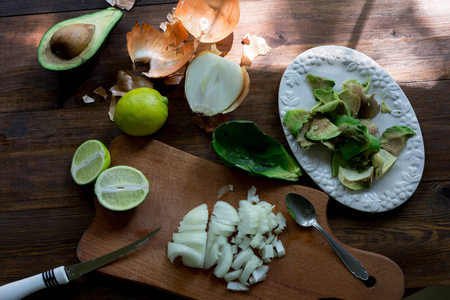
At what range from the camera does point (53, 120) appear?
1.43m

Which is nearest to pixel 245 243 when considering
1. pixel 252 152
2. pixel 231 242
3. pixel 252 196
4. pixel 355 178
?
pixel 231 242

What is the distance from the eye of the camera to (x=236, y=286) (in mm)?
1276

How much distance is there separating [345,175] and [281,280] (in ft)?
1.45

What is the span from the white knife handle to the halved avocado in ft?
2.40

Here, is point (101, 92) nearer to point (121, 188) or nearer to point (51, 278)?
point (121, 188)

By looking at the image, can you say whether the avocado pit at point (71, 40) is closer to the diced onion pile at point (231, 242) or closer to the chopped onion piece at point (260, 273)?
the diced onion pile at point (231, 242)

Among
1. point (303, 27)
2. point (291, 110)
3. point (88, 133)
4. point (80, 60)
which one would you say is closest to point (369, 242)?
point (291, 110)

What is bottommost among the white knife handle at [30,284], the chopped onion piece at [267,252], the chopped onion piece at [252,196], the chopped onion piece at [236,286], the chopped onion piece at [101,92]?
the chopped onion piece at [236,286]

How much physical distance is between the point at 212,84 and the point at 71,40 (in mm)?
543

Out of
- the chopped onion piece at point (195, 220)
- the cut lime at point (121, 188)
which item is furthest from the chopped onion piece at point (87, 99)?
the chopped onion piece at point (195, 220)

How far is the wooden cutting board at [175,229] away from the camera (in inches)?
50.4

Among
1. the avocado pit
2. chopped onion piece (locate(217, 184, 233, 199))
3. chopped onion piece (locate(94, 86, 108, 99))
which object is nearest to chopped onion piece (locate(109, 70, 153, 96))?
chopped onion piece (locate(94, 86, 108, 99))

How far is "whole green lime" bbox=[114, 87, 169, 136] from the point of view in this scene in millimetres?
1264

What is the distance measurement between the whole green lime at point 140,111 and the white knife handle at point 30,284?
52 cm
